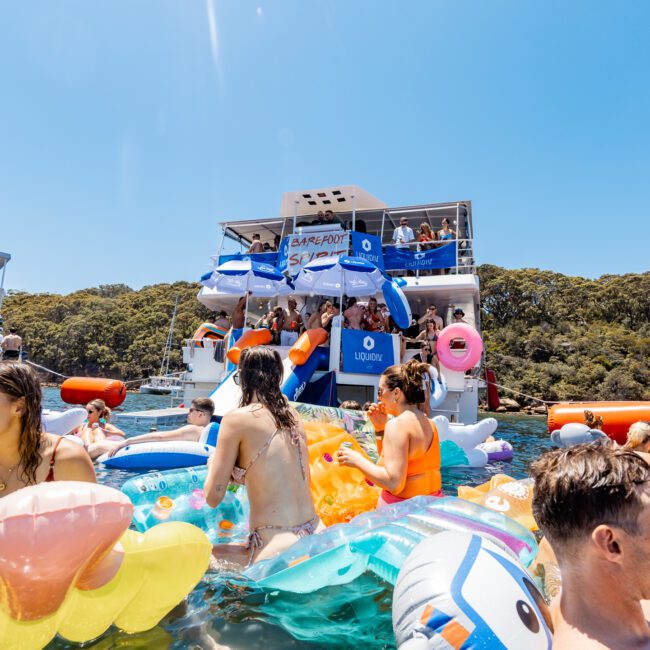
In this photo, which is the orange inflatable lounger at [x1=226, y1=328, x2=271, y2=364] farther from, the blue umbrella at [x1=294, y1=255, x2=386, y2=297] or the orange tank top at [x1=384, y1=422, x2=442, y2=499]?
the orange tank top at [x1=384, y1=422, x2=442, y2=499]

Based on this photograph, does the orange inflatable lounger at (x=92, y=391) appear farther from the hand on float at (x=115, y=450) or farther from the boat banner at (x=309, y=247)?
the hand on float at (x=115, y=450)

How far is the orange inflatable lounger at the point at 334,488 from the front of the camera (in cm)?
414

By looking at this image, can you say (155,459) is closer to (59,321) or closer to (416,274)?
(416,274)

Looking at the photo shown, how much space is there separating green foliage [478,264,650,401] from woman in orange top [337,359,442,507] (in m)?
30.4

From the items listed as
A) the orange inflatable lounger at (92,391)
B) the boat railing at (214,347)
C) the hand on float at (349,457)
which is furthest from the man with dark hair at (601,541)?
the orange inflatable lounger at (92,391)

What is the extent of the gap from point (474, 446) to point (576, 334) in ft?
105

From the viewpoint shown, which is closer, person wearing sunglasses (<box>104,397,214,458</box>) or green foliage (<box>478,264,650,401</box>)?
person wearing sunglasses (<box>104,397,214,458</box>)

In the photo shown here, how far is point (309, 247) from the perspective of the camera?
14.0m

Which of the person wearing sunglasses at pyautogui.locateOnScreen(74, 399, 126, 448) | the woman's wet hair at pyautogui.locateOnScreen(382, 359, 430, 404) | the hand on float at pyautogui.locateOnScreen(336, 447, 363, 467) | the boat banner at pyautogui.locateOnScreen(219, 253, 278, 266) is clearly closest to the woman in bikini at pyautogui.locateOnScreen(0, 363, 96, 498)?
the hand on float at pyautogui.locateOnScreen(336, 447, 363, 467)

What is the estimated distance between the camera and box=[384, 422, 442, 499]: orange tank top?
3248mm

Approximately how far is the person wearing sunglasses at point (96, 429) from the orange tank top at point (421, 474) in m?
5.19

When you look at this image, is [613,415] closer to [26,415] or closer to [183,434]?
[183,434]

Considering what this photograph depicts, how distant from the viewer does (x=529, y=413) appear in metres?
28.9

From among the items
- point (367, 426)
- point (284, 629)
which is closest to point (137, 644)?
point (284, 629)
